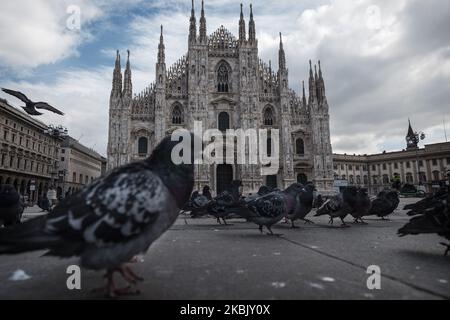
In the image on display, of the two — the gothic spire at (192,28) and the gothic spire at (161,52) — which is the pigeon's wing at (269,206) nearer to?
the gothic spire at (161,52)

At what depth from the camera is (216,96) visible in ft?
108

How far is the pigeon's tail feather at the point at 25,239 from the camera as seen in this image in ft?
5.21

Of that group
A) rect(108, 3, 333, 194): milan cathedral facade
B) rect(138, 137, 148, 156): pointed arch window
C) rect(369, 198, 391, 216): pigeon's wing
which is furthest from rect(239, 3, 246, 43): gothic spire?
rect(369, 198, 391, 216): pigeon's wing

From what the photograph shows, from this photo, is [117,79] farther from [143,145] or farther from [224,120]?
[224,120]

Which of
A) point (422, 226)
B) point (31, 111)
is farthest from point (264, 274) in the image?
point (31, 111)

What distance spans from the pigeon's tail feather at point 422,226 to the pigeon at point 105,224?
9.95 feet

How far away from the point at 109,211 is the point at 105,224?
81 millimetres

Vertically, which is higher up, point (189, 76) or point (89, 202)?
point (189, 76)

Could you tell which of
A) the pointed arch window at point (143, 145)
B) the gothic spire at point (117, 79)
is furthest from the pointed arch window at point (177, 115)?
the gothic spire at point (117, 79)

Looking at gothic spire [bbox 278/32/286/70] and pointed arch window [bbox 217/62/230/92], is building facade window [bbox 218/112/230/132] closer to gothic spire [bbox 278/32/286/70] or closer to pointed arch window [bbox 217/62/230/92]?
pointed arch window [bbox 217/62/230/92]

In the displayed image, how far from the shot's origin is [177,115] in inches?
1286

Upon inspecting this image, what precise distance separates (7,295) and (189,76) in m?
32.2

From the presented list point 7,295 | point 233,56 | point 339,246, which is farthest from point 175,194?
point 233,56
